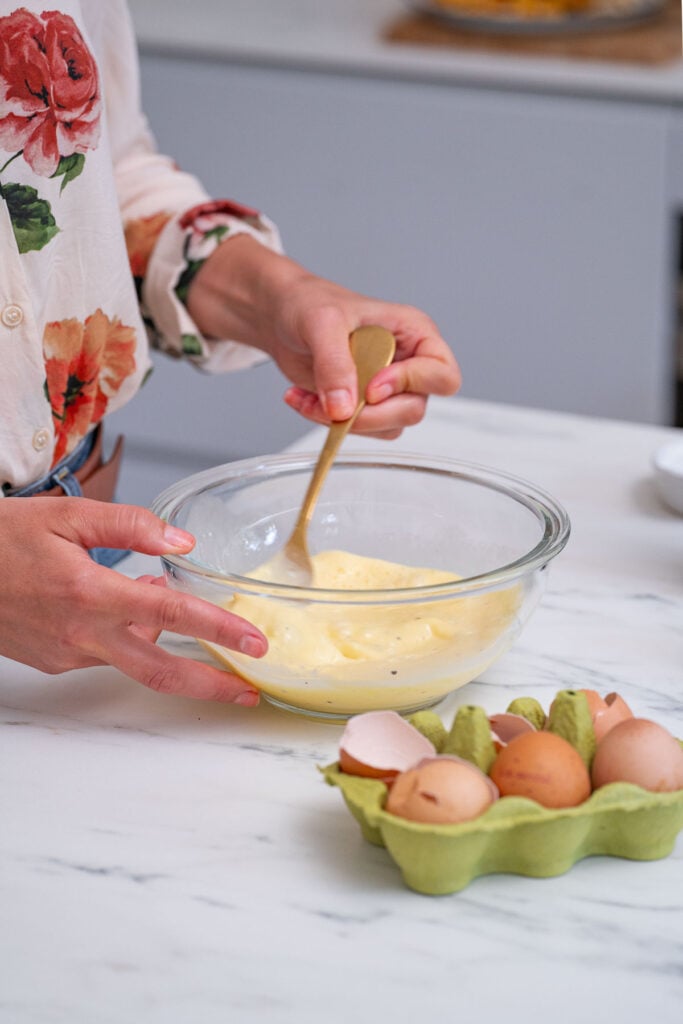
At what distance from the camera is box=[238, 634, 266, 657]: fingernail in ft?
2.39

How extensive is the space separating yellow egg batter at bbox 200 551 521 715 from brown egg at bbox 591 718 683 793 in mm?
143

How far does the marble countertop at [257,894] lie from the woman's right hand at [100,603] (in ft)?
0.17

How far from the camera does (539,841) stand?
629mm

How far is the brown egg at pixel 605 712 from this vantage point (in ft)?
2.25

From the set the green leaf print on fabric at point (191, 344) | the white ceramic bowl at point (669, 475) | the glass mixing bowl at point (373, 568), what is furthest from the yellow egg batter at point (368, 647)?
the green leaf print on fabric at point (191, 344)

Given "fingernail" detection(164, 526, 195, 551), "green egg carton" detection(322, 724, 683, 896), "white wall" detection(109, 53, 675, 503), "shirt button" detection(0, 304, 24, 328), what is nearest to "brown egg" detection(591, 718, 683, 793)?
"green egg carton" detection(322, 724, 683, 896)

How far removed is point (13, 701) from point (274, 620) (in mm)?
191

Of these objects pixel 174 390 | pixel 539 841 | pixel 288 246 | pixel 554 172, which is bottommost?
pixel 174 390

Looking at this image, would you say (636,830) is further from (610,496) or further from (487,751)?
(610,496)

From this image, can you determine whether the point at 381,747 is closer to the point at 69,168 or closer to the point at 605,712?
the point at 605,712

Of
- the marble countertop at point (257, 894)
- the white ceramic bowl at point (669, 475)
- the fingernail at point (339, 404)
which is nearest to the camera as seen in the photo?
the marble countertop at point (257, 894)

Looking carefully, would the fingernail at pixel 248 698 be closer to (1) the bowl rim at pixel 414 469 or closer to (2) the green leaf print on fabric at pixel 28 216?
(1) the bowl rim at pixel 414 469

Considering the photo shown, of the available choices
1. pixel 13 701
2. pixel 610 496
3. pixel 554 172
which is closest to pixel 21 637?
pixel 13 701

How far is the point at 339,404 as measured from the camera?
1.01 metres
